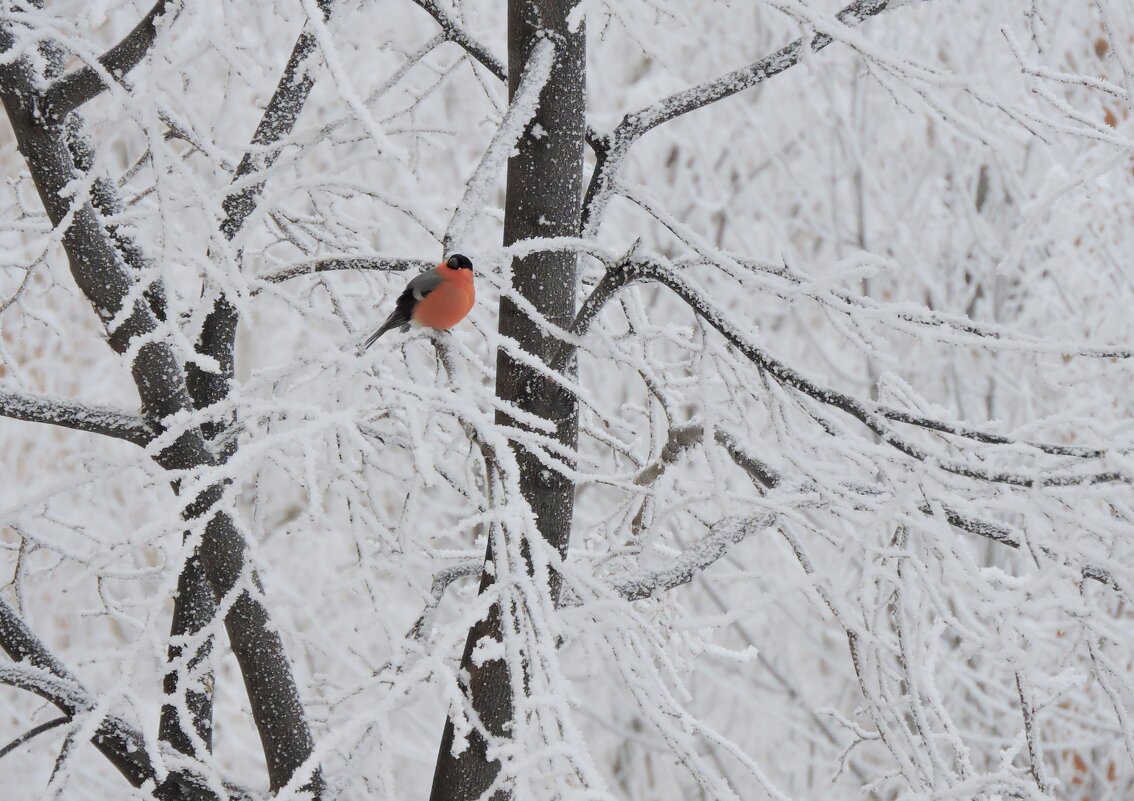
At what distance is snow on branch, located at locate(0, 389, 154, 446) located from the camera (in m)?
1.92

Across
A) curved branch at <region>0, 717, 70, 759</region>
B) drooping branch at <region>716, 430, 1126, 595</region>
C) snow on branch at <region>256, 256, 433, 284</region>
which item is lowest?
curved branch at <region>0, 717, 70, 759</region>

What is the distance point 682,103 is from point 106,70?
1084 millimetres

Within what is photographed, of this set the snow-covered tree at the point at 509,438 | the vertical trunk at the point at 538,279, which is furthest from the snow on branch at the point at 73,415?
the vertical trunk at the point at 538,279

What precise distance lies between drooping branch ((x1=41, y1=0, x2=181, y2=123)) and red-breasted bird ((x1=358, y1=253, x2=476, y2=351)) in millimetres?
613

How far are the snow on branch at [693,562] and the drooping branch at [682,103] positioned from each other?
28.6 inches

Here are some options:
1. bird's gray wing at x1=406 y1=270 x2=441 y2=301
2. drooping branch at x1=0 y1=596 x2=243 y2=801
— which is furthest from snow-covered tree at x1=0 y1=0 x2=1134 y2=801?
bird's gray wing at x1=406 y1=270 x2=441 y2=301

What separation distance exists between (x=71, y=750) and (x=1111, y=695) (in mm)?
1784

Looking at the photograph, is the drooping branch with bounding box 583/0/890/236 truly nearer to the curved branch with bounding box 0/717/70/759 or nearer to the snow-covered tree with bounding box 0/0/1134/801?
the snow-covered tree with bounding box 0/0/1134/801

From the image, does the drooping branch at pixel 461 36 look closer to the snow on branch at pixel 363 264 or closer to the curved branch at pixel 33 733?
the snow on branch at pixel 363 264

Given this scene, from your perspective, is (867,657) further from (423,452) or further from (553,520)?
(423,452)

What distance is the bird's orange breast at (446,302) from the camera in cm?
180

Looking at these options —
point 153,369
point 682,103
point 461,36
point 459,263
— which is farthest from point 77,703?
point 682,103

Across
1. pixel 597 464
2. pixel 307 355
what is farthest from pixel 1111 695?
pixel 307 355

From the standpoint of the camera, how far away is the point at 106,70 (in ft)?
5.41
